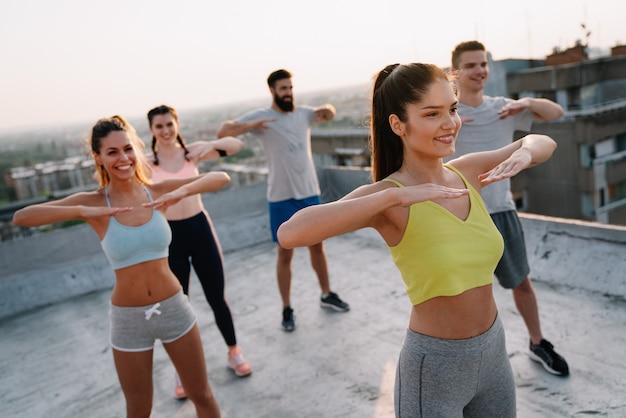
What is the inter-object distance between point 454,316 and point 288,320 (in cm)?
308

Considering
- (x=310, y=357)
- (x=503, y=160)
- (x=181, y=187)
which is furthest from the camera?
(x=310, y=357)

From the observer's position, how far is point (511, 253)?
3268 millimetres

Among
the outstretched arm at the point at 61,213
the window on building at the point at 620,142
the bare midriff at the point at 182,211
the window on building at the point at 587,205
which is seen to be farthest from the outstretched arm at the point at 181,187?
the window on building at the point at 620,142

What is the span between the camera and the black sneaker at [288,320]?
15.0 feet

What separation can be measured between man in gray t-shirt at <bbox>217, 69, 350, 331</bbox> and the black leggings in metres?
0.88

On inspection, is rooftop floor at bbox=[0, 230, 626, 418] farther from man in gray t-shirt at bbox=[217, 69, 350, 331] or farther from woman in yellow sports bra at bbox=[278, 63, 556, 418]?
woman in yellow sports bra at bbox=[278, 63, 556, 418]

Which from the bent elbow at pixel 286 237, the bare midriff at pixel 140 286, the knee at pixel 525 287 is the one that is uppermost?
the bent elbow at pixel 286 237

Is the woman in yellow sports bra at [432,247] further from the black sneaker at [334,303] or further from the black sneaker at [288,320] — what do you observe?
the black sneaker at [334,303]

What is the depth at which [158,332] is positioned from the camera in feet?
8.57

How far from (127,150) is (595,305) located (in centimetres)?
380

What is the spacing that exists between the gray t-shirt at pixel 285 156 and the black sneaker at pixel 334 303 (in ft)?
3.33

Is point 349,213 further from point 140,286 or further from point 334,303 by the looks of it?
point 334,303

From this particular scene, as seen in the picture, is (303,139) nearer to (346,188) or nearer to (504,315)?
(504,315)

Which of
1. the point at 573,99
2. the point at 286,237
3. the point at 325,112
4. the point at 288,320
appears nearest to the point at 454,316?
the point at 286,237
